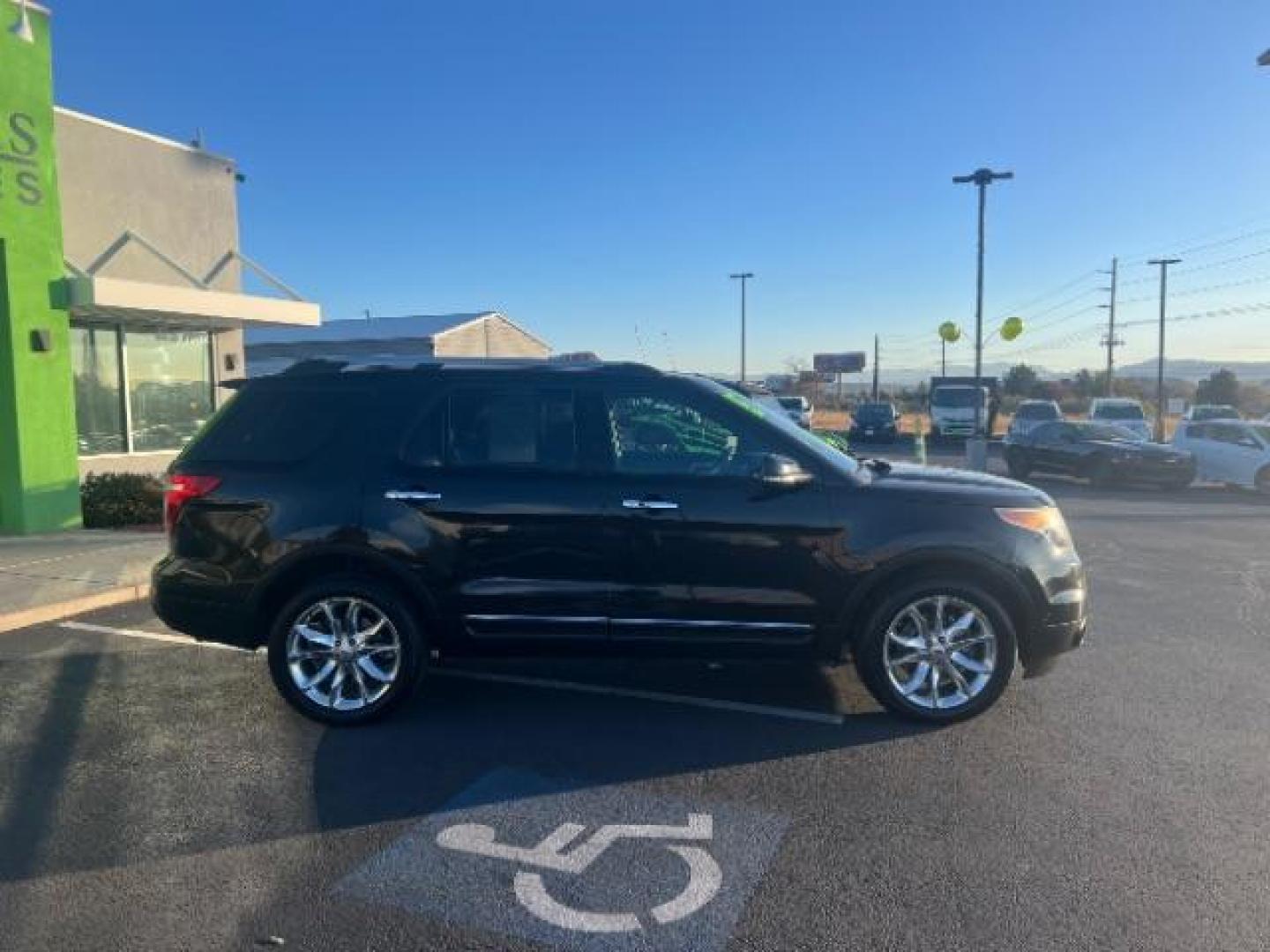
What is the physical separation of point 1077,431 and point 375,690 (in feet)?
62.5

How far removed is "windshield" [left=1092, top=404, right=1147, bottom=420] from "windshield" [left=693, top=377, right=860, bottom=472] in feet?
88.9

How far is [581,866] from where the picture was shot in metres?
3.50

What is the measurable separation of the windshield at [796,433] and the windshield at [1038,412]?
26.1 m

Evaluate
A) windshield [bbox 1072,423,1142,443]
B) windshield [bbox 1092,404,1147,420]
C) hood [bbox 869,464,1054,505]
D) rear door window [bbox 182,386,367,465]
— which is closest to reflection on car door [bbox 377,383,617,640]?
rear door window [bbox 182,386,367,465]

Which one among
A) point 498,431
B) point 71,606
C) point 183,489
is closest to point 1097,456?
point 498,431

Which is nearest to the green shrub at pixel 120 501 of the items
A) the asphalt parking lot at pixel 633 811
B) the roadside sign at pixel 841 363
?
the asphalt parking lot at pixel 633 811

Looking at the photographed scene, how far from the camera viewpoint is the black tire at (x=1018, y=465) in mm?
21609

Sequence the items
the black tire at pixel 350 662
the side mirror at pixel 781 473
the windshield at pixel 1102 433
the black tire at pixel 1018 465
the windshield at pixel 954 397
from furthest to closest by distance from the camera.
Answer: the windshield at pixel 954 397, the black tire at pixel 1018 465, the windshield at pixel 1102 433, the black tire at pixel 350 662, the side mirror at pixel 781 473

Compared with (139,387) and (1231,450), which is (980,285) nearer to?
(1231,450)

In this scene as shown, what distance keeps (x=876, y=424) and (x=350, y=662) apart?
105 feet

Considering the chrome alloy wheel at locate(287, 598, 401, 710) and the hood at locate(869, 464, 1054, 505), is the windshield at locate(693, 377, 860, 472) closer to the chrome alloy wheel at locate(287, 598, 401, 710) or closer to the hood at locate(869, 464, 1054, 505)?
the hood at locate(869, 464, 1054, 505)

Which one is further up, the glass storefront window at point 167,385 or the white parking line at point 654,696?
the glass storefront window at point 167,385

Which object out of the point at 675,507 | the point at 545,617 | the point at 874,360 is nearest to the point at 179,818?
the point at 545,617

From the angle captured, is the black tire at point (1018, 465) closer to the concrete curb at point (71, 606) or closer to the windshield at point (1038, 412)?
the windshield at point (1038, 412)
